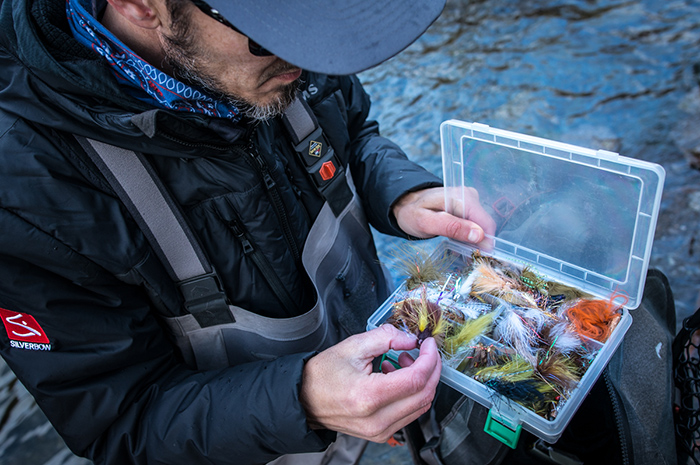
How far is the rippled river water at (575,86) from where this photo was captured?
357 cm

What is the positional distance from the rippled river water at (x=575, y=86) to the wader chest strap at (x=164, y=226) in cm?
213

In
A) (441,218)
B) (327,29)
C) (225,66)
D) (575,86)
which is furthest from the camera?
(575,86)

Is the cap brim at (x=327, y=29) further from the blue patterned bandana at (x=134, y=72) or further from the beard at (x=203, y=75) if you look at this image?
the blue patterned bandana at (x=134, y=72)

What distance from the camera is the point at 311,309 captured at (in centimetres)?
179

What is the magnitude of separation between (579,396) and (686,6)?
5564 mm

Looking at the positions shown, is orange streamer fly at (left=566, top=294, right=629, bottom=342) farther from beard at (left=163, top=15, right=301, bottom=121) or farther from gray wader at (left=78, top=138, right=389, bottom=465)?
beard at (left=163, top=15, right=301, bottom=121)

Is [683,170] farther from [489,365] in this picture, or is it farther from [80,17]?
[80,17]

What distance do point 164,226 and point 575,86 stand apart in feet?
14.3

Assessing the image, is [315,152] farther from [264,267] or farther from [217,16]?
[217,16]

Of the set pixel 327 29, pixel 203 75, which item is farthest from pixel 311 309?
pixel 327 29

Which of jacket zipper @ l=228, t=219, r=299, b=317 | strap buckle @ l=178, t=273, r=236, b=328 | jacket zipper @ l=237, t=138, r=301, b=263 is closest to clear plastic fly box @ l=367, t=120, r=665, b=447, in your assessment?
jacket zipper @ l=228, t=219, r=299, b=317

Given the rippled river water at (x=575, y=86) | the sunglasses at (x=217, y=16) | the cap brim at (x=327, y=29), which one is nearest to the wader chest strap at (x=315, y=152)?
the sunglasses at (x=217, y=16)

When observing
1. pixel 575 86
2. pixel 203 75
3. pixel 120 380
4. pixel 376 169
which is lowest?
pixel 575 86

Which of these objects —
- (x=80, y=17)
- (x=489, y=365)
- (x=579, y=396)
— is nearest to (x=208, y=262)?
(x=80, y=17)
